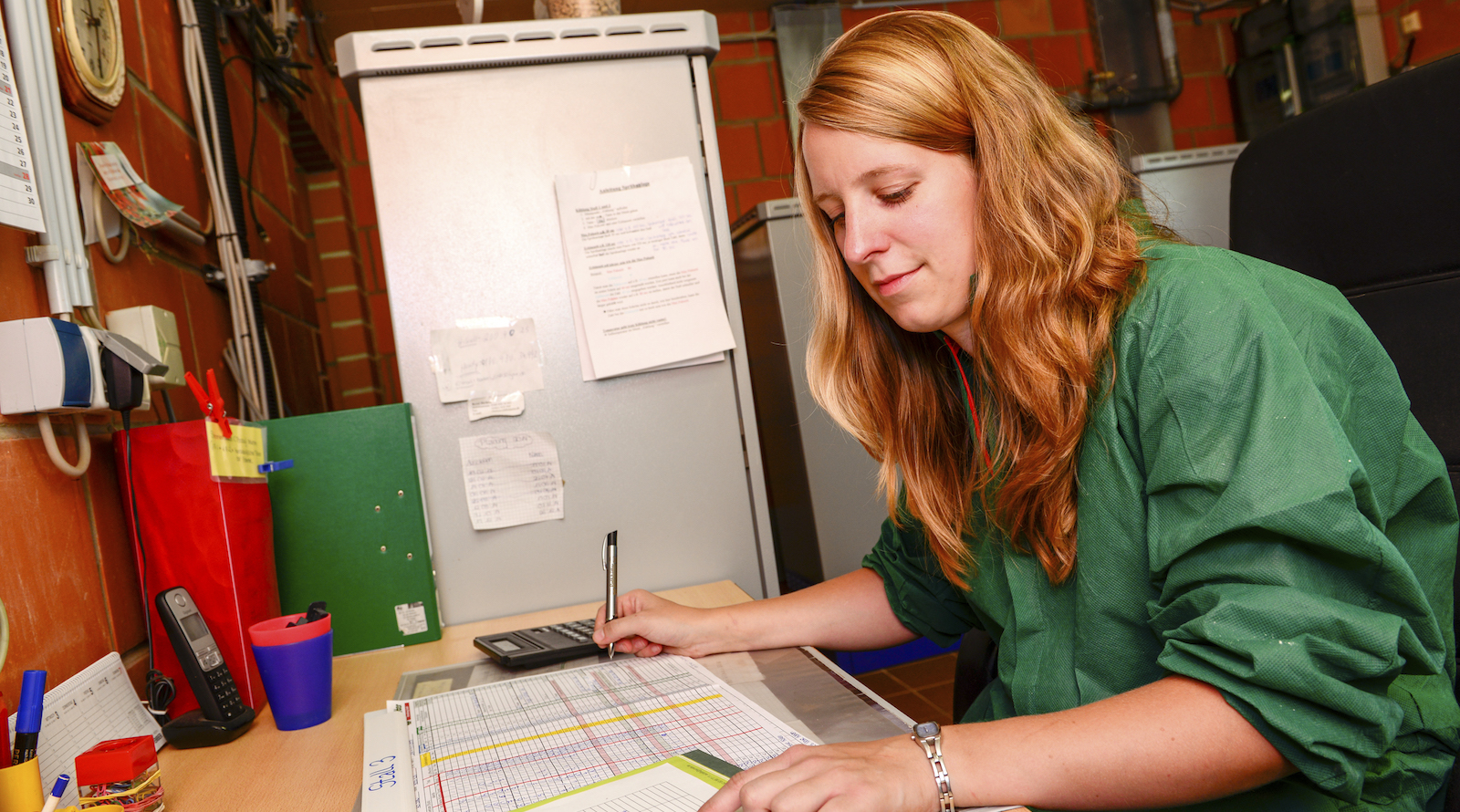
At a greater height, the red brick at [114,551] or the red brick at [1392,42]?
the red brick at [1392,42]

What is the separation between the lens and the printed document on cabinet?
1361 millimetres

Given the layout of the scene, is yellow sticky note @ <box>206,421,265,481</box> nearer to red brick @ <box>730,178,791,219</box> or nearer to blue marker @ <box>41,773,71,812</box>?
blue marker @ <box>41,773,71,812</box>

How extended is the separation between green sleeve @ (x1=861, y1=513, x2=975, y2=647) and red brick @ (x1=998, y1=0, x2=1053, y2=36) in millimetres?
3212

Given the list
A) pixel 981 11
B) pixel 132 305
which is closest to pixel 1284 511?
pixel 132 305

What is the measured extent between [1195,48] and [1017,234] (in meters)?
3.70

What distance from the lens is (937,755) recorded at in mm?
651

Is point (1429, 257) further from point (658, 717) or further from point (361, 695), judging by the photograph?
point (361, 695)

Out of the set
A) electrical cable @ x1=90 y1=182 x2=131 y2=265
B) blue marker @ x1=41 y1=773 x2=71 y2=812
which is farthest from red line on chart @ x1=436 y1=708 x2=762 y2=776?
electrical cable @ x1=90 y1=182 x2=131 y2=265

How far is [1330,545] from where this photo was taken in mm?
636

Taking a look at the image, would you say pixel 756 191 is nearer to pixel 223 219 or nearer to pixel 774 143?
pixel 774 143

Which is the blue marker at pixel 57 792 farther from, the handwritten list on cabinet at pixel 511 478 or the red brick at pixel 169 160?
the red brick at pixel 169 160

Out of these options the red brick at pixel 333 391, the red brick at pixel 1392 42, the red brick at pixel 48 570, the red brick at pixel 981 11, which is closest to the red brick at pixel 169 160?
the red brick at pixel 48 570

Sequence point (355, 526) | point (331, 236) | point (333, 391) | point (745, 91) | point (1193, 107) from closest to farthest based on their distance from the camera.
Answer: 1. point (355, 526)
2. point (333, 391)
3. point (331, 236)
4. point (745, 91)
5. point (1193, 107)

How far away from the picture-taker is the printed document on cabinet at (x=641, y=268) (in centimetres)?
136
